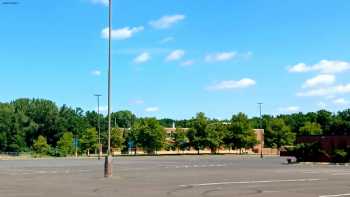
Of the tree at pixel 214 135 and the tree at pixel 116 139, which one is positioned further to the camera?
the tree at pixel 116 139

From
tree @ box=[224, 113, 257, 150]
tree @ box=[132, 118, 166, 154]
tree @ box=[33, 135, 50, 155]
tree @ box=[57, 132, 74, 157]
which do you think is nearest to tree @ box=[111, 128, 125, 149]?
tree @ box=[132, 118, 166, 154]

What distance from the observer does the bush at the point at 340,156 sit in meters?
52.3

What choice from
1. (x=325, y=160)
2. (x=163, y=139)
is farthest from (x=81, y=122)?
(x=325, y=160)

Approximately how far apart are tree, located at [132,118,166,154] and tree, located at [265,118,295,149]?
27.0 m

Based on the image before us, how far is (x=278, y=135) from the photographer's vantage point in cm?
12325

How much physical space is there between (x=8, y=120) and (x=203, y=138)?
53.3 metres

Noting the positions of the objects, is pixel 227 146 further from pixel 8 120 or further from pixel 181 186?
pixel 181 186

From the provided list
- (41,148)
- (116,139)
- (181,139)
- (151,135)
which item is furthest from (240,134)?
(41,148)

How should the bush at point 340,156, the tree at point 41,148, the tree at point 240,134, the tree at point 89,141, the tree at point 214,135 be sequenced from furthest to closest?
the tree at point 89,141
the tree at point 41,148
the tree at point 240,134
the tree at point 214,135
the bush at point 340,156

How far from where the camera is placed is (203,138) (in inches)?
4227

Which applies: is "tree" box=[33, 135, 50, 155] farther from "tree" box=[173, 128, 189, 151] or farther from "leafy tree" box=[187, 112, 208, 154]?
"leafy tree" box=[187, 112, 208, 154]

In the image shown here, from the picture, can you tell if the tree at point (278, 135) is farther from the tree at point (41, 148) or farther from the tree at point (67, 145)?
the tree at point (41, 148)

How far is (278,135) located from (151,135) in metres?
31.1

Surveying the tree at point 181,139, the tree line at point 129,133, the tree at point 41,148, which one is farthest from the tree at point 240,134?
the tree at point 41,148
